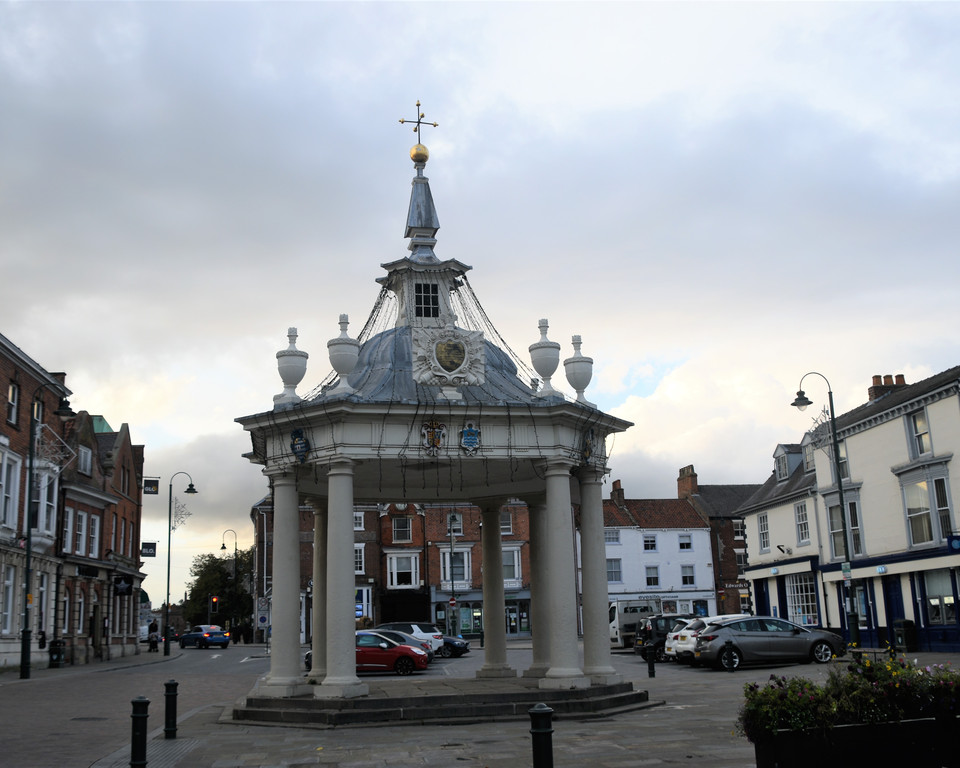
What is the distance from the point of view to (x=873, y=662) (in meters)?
10.7

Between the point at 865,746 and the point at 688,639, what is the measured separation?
77.5 feet

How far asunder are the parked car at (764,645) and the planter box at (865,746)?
19538mm

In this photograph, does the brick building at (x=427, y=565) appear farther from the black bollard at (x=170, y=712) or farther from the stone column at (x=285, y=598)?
the black bollard at (x=170, y=712)

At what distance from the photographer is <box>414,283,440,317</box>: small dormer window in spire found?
67.7ft

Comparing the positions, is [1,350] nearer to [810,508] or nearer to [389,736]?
[389,736]

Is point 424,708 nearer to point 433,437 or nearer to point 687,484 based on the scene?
point 433,437

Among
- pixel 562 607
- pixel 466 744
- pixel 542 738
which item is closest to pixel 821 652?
pixel 562 607

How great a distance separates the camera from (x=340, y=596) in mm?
16656

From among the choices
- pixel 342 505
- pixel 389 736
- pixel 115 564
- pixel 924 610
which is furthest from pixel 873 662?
pixel 115 564

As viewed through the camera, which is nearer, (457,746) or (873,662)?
(873,662)

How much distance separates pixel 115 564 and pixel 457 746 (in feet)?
133

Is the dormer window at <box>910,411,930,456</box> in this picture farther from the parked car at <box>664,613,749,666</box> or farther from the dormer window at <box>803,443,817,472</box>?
the dormer window at <box>803,443,817,472</box>

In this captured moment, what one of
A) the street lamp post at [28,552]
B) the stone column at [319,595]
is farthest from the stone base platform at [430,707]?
the street lamp post at [28,552]

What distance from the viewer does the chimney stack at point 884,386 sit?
41.4m
